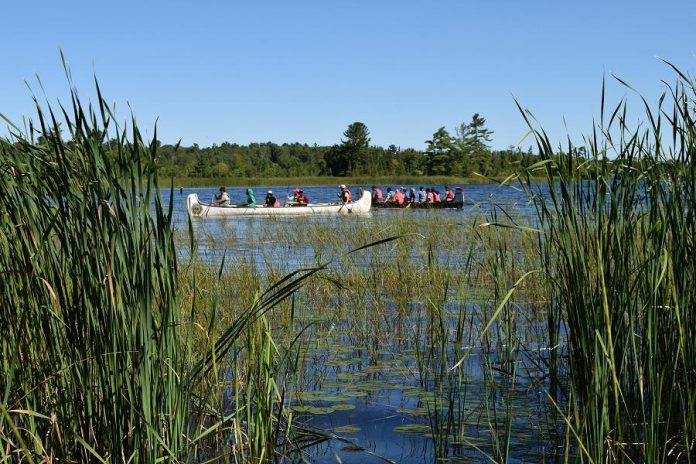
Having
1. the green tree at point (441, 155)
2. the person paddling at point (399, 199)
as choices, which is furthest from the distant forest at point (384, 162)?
the person paddling at point (399, 199)

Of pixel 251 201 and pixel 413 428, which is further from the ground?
pixel 251 201

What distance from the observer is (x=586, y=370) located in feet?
12.2

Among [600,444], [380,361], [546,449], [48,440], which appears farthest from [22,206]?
[380,361]

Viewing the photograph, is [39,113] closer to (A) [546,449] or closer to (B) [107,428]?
(B) [107,428]

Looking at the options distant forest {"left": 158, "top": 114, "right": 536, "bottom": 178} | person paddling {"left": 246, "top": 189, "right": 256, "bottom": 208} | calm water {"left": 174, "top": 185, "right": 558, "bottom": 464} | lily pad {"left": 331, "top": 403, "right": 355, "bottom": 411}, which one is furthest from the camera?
distant forest {"left": 158, "top": 114, "right": 536, "bottom": 178}

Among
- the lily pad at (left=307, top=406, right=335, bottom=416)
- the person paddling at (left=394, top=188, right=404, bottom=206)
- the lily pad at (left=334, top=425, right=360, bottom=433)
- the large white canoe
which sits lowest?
the lily pad at (left=334, top=425, right=360, bottom=433)

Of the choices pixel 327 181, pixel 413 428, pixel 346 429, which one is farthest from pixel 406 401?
pixel 327 181

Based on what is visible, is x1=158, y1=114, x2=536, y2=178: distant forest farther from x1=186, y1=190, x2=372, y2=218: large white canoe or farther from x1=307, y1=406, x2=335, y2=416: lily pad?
x1=307, y1=406, x2=335, y2=416: lily pad

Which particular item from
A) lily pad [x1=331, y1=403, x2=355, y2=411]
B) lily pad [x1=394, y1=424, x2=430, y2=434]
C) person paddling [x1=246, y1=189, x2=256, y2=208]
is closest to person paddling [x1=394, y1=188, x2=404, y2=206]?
person paddling [x1=246, y1=189, x2=256, y2=208]

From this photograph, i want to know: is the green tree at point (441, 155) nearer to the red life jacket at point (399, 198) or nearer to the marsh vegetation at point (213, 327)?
the red life jacket at point (399, 198)

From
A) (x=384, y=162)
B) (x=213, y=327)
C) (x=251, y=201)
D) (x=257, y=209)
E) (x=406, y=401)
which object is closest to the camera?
(x=213, y=327)

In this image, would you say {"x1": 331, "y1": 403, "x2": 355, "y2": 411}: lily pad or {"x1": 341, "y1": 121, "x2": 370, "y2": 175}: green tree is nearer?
{"x1": 331, "y1": 403, "x2": 355, "y2": 411}: lily pad

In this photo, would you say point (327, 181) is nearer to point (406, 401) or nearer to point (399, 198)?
point (399, 198)

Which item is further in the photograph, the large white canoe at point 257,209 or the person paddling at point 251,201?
the person paddling at point 251,201
